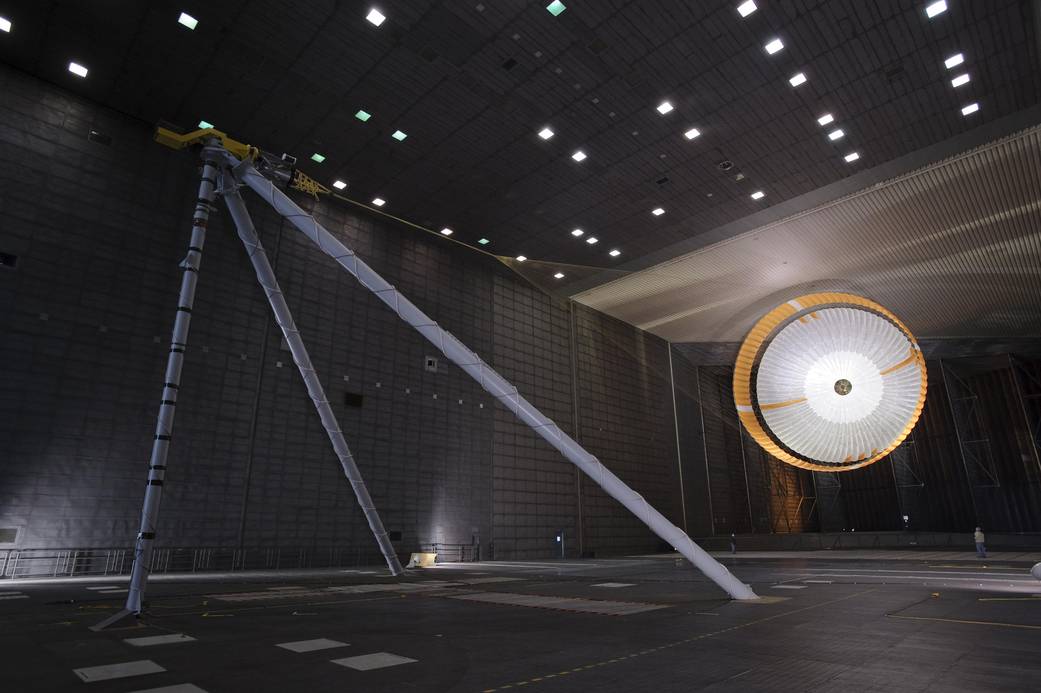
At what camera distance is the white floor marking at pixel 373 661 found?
208 inches

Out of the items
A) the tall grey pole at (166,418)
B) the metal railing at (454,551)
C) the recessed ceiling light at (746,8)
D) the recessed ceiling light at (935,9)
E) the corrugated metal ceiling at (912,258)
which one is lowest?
the metal railing at (454,551)

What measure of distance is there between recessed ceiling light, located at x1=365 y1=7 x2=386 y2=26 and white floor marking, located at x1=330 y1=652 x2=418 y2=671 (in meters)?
16.9

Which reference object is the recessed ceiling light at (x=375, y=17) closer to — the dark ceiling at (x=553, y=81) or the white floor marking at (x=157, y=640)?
the dark ceiling at (x=553, y=81)

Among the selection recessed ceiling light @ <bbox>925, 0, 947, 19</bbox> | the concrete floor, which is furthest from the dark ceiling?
the concrete floor

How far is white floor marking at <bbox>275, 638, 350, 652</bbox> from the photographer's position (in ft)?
20.1

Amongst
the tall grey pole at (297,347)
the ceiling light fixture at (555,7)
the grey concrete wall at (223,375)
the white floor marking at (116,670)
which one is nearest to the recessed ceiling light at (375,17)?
the ceiling light fixture at (555,7)

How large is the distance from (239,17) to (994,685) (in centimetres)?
2098

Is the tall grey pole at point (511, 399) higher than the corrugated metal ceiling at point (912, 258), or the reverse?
the corrugated metal ceiling at point (912, 258)

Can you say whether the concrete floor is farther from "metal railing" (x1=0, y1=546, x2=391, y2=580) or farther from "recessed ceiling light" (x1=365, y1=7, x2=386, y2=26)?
"recessed ceiling light" (x1=365, y1=7, x2=386, y2=26)

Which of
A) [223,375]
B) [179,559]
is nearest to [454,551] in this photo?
[179,559]

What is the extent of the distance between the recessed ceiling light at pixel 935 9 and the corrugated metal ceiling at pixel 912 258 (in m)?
7.63

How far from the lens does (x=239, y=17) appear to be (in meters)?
16.2

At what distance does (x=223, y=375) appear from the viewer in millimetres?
20953

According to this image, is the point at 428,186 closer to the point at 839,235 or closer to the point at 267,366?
the point at 267,366
